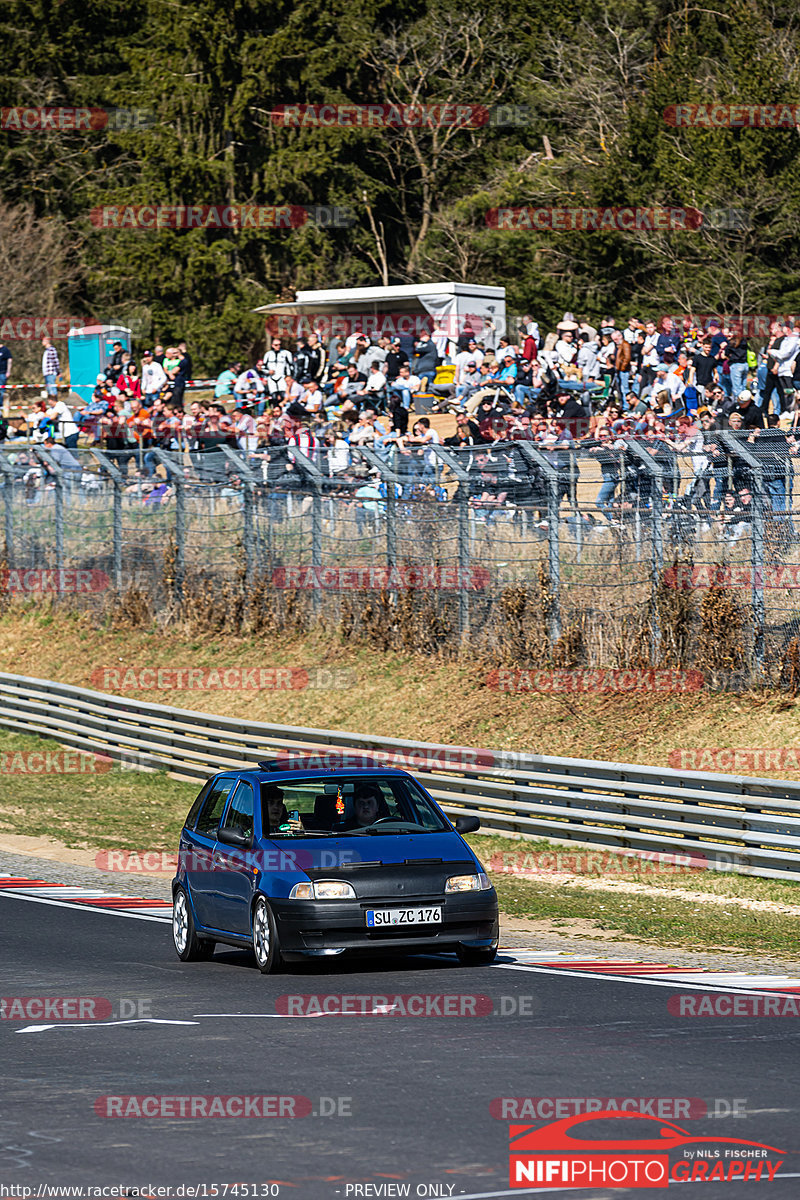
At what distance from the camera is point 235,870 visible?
12281mm

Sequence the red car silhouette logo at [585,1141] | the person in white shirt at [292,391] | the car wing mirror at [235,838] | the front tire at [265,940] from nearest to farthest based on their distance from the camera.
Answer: the red car silhouette logo at [585,1141] < the front tire at [265,940] < the car wing mirror at [235,838] < the person in white shirt at [292,391]

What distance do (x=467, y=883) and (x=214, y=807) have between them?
8.18 feet

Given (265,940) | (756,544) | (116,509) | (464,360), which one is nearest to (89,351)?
(116,509)

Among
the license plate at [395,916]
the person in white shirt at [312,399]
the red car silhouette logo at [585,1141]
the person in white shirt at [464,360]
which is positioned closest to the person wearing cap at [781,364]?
the person in white shirt at [464,360]

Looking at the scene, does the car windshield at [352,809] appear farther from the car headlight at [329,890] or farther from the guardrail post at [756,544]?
the guardrail post at [756,544]

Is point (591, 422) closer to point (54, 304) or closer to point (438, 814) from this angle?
point (438, 814)

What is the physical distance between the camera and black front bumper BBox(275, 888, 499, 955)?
1145 cm

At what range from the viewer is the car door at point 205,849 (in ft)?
41.9

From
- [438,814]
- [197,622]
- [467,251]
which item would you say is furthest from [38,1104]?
[467,251]

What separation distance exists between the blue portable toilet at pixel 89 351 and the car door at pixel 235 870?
105 feet

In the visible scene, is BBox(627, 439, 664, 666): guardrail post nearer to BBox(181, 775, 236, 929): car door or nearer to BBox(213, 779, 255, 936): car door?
BBox(181, 775, 236, 929): car door

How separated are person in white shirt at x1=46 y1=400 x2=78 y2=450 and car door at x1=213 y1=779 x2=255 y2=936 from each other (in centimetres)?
2205

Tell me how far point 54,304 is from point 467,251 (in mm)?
16422

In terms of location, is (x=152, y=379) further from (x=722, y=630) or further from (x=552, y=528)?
(x=722, y=630)
